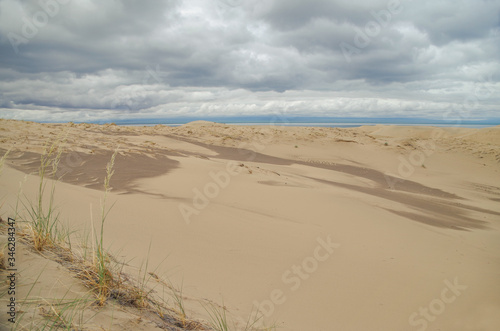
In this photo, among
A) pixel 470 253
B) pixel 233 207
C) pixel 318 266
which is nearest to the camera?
pixel 318 266

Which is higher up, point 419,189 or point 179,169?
point 179,169

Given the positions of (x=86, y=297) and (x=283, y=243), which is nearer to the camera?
(x=86, y=297)

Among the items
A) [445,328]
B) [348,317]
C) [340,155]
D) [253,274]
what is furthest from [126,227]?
[340,155]

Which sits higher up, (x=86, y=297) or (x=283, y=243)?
(x=86, y=297)

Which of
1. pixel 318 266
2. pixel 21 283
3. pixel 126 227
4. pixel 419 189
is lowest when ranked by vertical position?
pixel 419 189

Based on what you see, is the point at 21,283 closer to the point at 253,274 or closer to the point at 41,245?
the point at 41,245

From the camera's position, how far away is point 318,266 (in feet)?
12.1

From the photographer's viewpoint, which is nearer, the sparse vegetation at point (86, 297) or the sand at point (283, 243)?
the sparse vegetation at point (86, 297)

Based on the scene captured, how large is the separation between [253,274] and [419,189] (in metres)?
10.9

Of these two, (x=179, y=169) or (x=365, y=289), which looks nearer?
(x=365, y=289)

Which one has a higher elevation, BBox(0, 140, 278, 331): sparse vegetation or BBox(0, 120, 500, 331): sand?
BBox(0, 140, 278, 331): sparse vegetation

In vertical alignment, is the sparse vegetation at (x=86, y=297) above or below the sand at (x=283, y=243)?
above

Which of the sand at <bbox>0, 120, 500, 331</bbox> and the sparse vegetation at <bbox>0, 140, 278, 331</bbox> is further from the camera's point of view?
the sand at <bbox>0, 120, 500, 331</bbox>

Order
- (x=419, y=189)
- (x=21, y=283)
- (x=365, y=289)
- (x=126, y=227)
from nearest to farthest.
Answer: (x=21, y=283) → (x=365, y=289) → (x=126, y=227) → (x=419, y=189)
